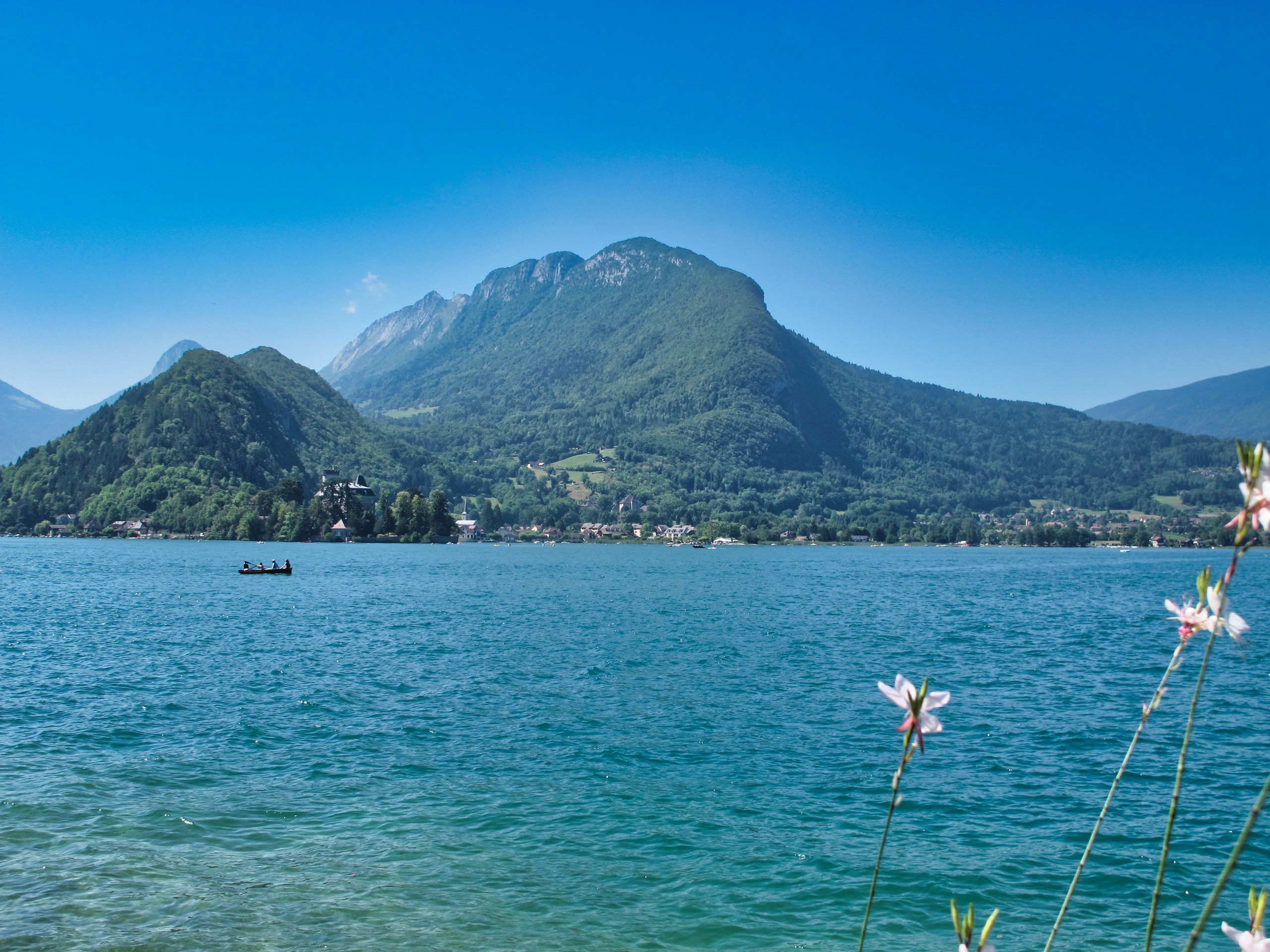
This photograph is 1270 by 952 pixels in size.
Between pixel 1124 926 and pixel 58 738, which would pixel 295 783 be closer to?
pixel 58 738

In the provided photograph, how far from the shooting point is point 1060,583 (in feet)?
286

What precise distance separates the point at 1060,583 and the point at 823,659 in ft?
213

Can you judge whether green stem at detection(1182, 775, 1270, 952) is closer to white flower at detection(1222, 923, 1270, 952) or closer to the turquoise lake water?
white flower at detection(1222, 923, 1270, 952)

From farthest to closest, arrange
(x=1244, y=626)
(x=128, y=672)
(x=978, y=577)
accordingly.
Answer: (x=978, y=577)
(x=128, y=672)
(x=1244, y=626)

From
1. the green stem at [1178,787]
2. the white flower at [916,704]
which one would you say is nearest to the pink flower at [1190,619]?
the green stem at [1178,787]

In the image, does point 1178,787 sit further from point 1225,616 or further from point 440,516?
point 440,516

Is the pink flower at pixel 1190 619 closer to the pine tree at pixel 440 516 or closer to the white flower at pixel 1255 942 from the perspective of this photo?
the white flower at pixel 1255 942

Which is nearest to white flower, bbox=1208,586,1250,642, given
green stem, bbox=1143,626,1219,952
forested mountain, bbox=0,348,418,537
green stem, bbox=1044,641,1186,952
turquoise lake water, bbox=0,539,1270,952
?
green stem, bbox=1143,626,1219,952

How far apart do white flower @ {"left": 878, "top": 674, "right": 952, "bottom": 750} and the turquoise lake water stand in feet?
29.6

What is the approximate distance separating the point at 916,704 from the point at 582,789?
14.5 m

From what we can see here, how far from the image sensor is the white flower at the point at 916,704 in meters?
3.26

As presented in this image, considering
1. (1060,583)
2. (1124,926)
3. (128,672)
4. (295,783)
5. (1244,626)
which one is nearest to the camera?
(1244,626)

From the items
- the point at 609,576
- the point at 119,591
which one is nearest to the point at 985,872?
the point at 119,591

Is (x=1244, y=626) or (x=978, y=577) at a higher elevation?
(x=1244, y=626)
